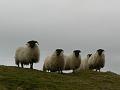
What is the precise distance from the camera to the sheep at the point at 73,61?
135 ft

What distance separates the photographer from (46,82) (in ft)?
95.1

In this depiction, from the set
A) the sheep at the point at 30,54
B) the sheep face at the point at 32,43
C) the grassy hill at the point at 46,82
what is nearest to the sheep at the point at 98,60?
the grassy hill at the point at 46,82

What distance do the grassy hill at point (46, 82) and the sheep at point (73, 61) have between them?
231 inches

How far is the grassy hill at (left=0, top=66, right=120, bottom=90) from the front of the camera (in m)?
27.5

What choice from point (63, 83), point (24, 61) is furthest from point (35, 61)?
point (63, 83)

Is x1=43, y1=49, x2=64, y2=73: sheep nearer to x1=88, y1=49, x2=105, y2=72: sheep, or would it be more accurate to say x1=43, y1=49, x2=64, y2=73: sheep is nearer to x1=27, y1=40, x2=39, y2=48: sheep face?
x1=27, y1=40, x2=39, y2=48: sheep face

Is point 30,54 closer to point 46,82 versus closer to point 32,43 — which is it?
point 32,43

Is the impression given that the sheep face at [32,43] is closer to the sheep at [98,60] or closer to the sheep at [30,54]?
the sheep at [30,54]

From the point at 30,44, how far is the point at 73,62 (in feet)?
18.6

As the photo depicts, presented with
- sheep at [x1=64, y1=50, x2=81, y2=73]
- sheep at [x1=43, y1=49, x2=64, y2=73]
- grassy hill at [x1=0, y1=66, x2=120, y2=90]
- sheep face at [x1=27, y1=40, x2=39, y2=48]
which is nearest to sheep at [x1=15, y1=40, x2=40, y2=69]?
sheep face at [x1=27, y1=40, x2=39, y2=48]

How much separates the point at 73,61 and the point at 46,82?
40.6 ft

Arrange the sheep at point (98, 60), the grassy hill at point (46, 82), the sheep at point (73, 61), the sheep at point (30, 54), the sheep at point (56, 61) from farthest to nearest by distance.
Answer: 1. the sheep at point (98, 60)
2. the sheep at point (73, 61)
3. the sheep at point (56, 61)
4. the sheep at point (30, 54)
5. the grassy hill at point (46, 82)

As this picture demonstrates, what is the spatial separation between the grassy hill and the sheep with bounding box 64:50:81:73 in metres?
→ 5.87

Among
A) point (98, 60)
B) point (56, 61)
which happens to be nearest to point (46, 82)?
point (56, 61)
